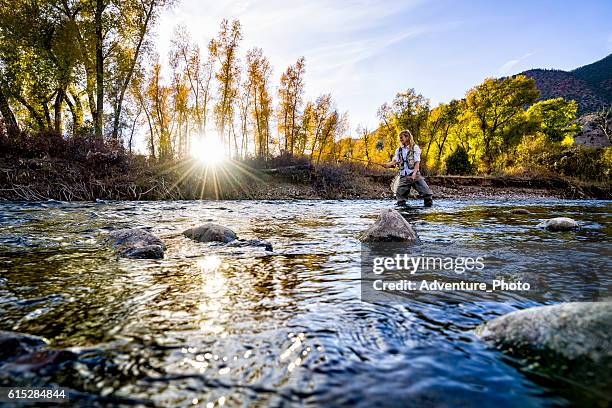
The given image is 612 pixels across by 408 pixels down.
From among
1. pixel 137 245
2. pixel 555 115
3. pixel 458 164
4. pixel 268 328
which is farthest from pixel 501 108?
pixel 268 328

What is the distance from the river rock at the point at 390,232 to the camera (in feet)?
15.5

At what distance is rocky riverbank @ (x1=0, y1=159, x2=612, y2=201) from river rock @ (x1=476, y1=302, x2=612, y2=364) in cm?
1427

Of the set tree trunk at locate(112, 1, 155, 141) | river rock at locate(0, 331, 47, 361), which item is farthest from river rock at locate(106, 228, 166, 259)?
tree trunk at locate(112, 1, 155, 141)

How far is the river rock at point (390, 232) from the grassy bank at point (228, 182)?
12.1 meters

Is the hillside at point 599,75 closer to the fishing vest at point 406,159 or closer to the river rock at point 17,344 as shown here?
the fishing vest at point 406,159

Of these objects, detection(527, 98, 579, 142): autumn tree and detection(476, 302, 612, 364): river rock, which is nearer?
detection(476, 302, 612, 364): river rock

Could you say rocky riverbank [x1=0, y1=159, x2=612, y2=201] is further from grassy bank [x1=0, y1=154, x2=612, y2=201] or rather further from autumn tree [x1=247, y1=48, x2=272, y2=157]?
autumn tree [x1=247, y1=48, x2=272, y2=157]

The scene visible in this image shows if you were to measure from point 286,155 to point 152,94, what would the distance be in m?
38.6

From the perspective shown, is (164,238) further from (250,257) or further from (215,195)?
(215,195)

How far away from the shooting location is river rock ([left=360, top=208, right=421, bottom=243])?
186 inches

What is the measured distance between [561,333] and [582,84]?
15132 cm

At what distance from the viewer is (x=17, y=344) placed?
5.06 feet

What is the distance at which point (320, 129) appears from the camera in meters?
54.8

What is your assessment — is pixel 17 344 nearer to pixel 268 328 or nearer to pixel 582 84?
pixel 268 328
